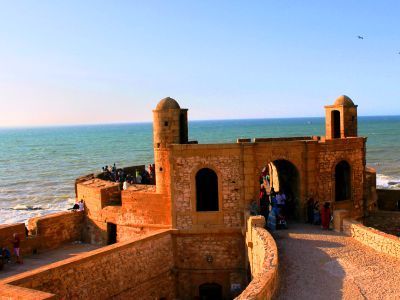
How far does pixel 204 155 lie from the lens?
1677cm

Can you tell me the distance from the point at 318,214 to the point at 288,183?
8.75ft

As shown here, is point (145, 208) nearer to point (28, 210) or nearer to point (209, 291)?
point (209, 291)

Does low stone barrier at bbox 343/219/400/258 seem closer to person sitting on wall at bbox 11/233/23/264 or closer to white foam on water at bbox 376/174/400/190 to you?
person sitting on wall at bbox 11/233/23/264

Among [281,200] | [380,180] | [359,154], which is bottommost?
[380,180]

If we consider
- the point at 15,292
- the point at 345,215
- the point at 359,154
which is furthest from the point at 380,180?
the point at 15,292

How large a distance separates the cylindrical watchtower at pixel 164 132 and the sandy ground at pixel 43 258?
5.06m

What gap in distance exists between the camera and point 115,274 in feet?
50.2

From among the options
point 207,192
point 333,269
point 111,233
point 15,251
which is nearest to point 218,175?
point 207,192

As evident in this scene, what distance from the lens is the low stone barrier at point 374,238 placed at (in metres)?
12.6

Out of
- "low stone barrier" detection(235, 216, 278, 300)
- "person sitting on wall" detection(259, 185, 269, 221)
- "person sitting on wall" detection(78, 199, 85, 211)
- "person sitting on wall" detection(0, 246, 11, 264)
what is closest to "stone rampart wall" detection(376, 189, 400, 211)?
"person sitting on wall" detection(259, 185, 269, 221)

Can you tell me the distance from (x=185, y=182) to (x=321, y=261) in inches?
243

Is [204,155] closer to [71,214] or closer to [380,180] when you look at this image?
[71,214]

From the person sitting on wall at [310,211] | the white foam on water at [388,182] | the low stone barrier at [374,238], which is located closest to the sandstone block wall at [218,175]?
the person sitting on wall at [310,211]

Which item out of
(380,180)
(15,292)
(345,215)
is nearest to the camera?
(15,292)
